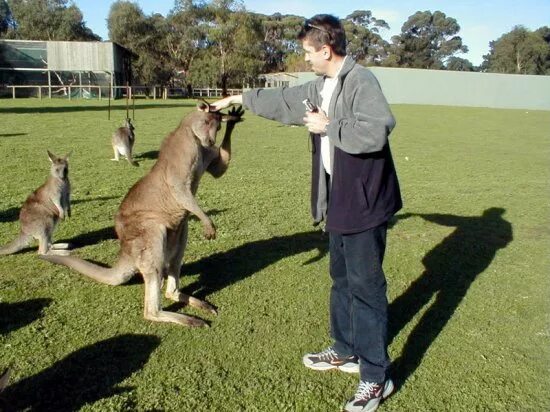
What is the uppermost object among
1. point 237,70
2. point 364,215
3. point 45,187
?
point 237,70

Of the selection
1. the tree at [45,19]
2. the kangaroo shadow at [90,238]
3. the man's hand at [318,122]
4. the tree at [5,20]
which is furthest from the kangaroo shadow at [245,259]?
the tree at [5,20]

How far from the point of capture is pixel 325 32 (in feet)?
9.20

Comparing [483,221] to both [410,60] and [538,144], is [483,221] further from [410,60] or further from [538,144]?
[410,60]

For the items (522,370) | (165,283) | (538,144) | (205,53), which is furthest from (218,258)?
(205,53)

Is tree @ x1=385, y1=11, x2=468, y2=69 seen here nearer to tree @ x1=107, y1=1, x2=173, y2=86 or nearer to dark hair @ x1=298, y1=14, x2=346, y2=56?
tree @ x1=107, y1=1, x2=173, y2=86

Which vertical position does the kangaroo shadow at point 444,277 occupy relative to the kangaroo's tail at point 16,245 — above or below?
below

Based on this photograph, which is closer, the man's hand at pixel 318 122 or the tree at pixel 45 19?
the man's hand at pixel 318 122

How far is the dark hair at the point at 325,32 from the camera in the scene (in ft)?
9.21

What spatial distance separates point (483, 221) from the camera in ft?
23.3

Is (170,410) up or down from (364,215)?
down

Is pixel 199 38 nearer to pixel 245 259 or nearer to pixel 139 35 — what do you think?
pixel 139 35

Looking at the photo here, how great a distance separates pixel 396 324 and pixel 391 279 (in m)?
0.94

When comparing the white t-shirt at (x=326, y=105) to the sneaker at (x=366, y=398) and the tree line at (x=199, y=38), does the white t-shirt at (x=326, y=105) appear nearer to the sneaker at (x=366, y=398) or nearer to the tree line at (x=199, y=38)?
the sneaker at (x=366, y=398)

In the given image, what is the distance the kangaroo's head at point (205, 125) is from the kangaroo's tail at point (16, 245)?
2.48 metres
